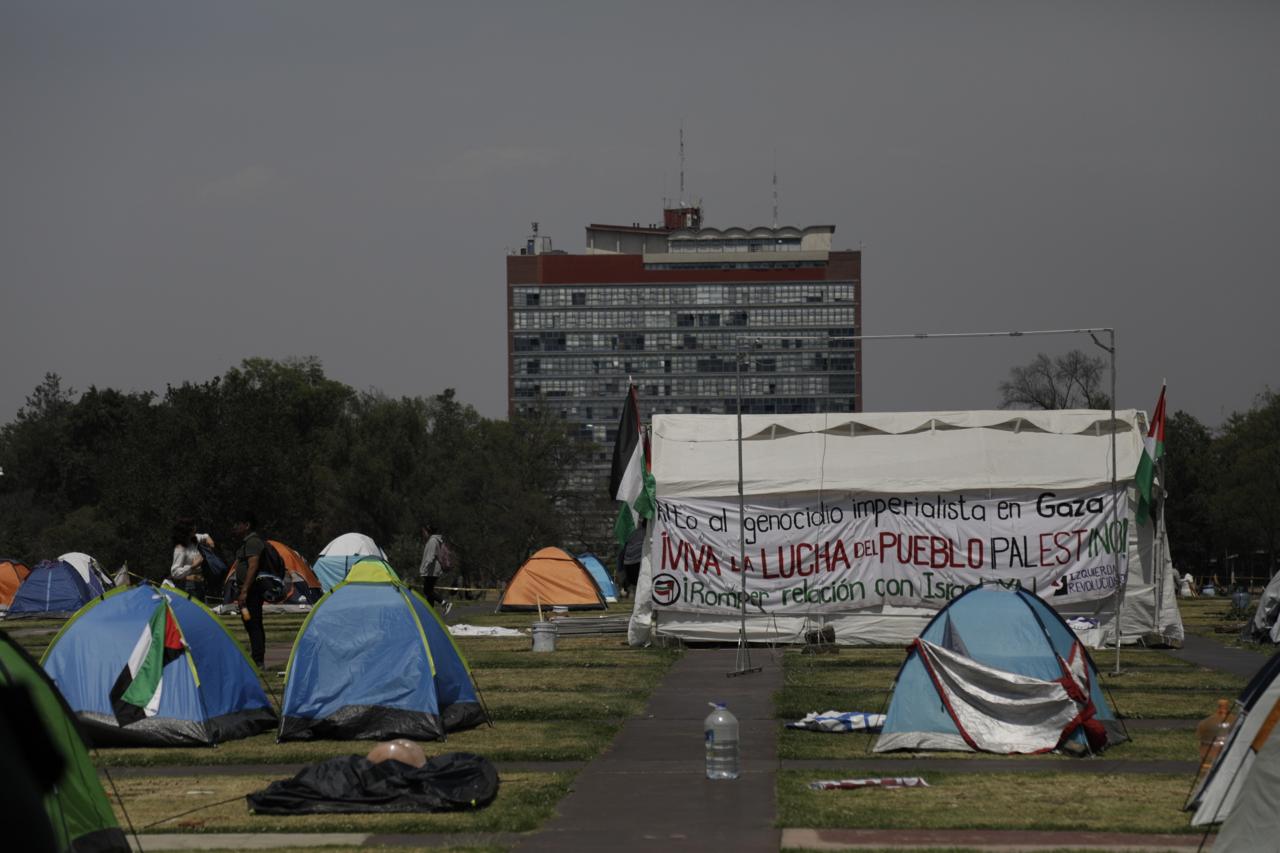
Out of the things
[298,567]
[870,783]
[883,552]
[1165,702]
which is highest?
[883,552]

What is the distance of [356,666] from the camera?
16.0 meters

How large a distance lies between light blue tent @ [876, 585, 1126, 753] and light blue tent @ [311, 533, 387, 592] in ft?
99.6

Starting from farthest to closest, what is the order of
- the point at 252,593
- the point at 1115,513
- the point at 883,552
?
1. the point at 883,552
2. the point at 1115,513
3. the point at 252,593

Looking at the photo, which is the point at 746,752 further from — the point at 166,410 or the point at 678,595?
the point at 166,410

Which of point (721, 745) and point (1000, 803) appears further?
point (721, 745)

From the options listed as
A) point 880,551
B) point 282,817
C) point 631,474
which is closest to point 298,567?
point 631,474

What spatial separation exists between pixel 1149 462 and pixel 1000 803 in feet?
49.3

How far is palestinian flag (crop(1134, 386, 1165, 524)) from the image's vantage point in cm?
2483

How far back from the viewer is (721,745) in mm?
13438

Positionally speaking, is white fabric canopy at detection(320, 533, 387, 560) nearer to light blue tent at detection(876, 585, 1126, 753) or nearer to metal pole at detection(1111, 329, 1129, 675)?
metal pole at detection(1111, 329, 1129, 675)

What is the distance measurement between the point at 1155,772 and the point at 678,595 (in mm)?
14021

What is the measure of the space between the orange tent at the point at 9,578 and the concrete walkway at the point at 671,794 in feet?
99.6

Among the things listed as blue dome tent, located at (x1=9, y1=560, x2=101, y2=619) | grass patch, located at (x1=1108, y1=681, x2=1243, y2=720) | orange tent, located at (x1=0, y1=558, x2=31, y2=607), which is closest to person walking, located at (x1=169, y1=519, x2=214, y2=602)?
grass patch, located at (x1=1108, y1=681, x2=1243, y2=720)

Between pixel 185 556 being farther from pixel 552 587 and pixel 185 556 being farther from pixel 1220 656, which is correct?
pixel 552 587
